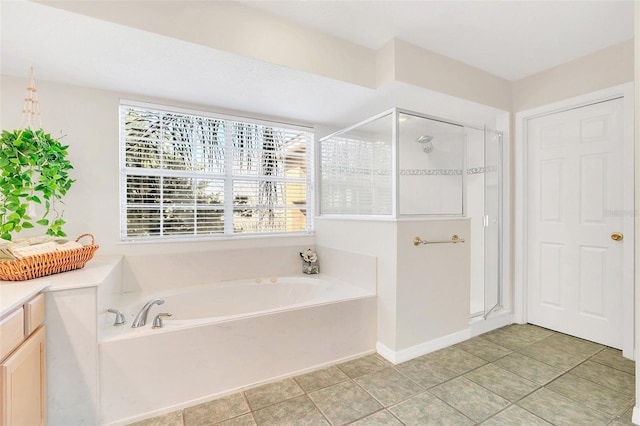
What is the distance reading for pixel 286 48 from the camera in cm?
203

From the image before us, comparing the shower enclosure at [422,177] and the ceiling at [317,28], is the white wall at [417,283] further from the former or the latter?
the ceiling at [317,28]

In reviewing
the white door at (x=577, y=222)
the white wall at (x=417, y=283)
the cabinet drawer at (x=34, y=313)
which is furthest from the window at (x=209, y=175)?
the white door at (x=577, y=222)

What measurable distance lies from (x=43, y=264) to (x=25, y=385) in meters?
0.64

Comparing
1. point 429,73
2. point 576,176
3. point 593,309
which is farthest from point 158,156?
point 593,309

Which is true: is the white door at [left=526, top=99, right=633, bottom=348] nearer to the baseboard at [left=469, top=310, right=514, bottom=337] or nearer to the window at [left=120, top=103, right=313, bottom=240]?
the baseboard at [left=469, top=310, right=514, bottom=337]

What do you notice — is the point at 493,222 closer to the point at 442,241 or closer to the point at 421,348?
the point at 442,241

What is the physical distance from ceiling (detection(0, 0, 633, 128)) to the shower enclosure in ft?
1.08

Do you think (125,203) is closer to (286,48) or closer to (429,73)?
(286,48)

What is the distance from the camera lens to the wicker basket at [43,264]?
1.46 meters

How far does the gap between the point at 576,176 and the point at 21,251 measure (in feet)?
13.0

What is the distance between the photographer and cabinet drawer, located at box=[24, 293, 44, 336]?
1243mm

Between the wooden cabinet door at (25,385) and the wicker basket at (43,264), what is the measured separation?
332 millimetres

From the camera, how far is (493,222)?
2898 millimetres

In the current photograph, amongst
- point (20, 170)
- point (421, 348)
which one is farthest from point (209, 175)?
point (421, 348)
